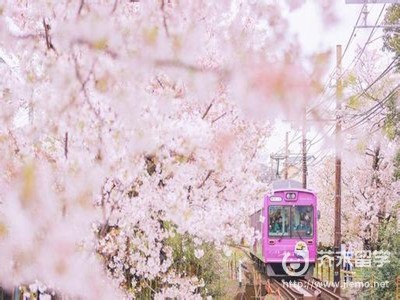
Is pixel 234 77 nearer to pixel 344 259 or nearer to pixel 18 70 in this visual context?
pixel 18 70

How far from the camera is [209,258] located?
30.6 ft

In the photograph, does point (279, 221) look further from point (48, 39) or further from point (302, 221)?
point (48, 39)

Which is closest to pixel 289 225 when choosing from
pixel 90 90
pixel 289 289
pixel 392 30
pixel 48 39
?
pixel 289 289

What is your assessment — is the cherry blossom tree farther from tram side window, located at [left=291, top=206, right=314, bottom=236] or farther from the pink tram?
tram side window, located at [left=291, top=206, right=314, bottom=236]

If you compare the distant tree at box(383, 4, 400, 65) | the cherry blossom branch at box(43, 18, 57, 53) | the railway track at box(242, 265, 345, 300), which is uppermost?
the distant tree at box(383, 4, 400, 65)

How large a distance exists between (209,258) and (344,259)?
303 inches

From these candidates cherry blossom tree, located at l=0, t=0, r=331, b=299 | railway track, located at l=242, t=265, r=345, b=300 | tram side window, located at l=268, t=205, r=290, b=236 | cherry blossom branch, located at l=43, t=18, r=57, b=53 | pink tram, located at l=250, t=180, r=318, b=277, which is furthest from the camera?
tram side window, located at l=268, t=205, r=290, b=236

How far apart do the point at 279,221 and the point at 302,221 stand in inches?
22.6

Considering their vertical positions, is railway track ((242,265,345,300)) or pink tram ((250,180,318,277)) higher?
pink tram ((250,180,318,277))

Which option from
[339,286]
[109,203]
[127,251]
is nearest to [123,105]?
[109,203]

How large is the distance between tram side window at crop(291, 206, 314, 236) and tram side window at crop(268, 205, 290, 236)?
0.17 metres

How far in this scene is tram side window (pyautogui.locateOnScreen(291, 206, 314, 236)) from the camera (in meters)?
15.5

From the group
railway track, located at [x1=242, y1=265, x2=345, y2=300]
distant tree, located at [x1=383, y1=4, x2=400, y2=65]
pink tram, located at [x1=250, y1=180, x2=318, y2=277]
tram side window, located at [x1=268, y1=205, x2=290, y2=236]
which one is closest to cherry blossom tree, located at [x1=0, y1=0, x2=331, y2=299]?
railway track, located at [x1=242, y1=265, x2=345, y2=300]

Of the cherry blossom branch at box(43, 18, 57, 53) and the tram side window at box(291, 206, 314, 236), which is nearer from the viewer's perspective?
the cherry blossom branch at box(43, 18, 57, 53)
